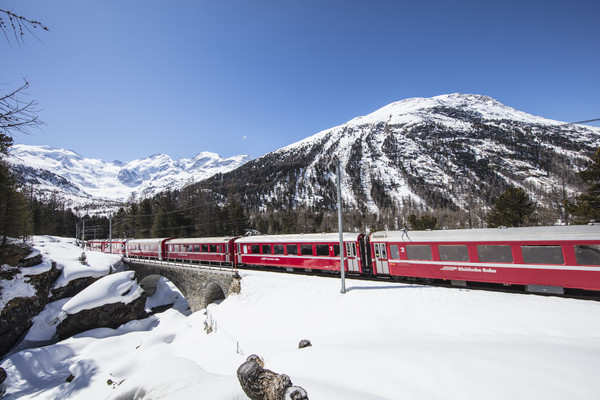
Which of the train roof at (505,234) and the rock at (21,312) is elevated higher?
the train roof at (505,234)

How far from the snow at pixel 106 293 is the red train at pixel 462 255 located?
12815 millimetres

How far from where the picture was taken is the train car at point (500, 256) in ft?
33.7

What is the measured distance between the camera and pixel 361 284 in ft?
48.6

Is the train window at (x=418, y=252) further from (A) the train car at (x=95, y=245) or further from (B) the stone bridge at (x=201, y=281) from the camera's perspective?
(A) the train car at (x=95, y=245)

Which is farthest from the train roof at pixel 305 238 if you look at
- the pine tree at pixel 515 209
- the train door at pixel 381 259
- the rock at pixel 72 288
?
the pine tree at pixel 515 209

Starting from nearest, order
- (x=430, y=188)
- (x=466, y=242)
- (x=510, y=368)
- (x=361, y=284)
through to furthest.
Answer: (x=510, y=368) < (x=466, y=242) < (x=361, y=284) < (x=430, y=188)

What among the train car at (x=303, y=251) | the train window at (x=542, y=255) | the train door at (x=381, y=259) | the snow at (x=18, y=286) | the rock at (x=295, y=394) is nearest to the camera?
the rock at (x=295, y=394)

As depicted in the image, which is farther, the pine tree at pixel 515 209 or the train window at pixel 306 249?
the pine tree at pixel 515 209

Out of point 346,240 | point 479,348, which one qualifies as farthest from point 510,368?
point 346,240

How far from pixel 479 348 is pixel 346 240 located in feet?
33.3

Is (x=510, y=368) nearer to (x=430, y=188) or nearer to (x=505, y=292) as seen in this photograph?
(x=505, y=292)

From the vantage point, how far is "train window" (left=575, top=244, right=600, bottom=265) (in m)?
9.95

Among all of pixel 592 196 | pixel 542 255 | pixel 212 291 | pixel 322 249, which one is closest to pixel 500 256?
pixel 542 255

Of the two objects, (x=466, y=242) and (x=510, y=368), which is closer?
(x=510, y=368)
